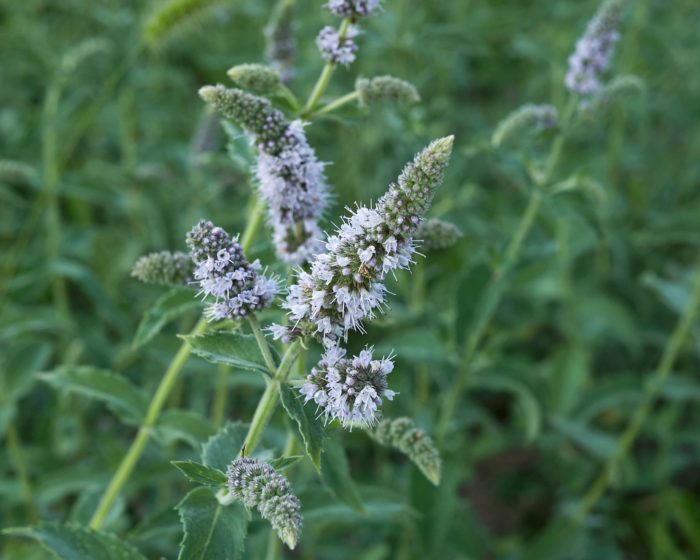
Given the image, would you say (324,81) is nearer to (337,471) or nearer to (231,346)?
(231,346)

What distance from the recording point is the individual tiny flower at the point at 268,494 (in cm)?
176

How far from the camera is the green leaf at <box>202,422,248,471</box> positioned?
2.19m

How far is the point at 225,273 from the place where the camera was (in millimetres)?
1993

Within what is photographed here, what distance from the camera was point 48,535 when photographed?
2328 millimetres

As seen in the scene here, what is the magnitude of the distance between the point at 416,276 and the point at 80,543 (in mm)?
2311

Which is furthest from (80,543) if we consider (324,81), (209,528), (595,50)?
(595,50)

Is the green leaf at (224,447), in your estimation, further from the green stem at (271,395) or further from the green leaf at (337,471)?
the green leaf at (337,471)

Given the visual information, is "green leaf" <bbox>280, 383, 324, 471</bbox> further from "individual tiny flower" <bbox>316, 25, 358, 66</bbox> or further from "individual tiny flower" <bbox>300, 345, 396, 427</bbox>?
"individual tiny flower" <bbox>316, 25, 358, 66</bbox>

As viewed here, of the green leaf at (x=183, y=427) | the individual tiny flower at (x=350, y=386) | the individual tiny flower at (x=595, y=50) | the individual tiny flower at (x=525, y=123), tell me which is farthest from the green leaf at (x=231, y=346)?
the individual tiny flower at (x=595, y=50)

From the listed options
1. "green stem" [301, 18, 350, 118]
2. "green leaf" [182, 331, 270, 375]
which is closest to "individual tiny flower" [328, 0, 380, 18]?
"green stem" [301, 18, 350, 118]

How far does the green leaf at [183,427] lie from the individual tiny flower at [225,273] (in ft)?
3.07

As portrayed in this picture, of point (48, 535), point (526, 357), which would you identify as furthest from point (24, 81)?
point (48, 535)

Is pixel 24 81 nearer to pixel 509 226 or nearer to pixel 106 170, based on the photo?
pixel 106 170

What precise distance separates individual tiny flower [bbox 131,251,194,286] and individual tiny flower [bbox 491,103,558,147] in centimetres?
151
